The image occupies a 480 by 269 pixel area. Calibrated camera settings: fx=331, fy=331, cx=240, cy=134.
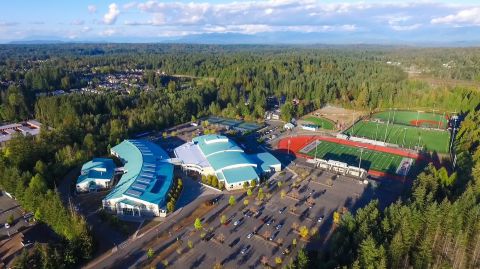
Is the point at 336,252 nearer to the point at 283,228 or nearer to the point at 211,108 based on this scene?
the point at 283,228

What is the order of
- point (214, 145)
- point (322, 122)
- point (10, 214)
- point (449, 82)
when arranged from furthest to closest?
point (449, 82), point (322, 122), point (214, 145), point (10, 214)

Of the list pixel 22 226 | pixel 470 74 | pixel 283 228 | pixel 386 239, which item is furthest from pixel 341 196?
pixel 470 74

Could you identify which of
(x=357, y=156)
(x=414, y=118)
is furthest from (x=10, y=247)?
(x=414, y=118)

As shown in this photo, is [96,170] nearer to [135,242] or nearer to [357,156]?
[135,242]

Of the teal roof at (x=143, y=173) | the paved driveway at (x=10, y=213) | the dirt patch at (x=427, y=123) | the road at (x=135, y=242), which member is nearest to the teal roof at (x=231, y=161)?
the teal roof at (x=143, y=173)

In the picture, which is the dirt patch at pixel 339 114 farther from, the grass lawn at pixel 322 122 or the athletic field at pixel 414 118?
the athletic field at pixel 414 118

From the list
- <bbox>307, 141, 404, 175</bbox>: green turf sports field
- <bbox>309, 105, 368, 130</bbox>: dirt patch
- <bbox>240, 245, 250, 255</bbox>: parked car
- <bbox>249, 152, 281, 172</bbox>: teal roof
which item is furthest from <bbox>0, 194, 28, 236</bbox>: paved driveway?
<bbox>309, 105, 368, 130</bbox>: dirt patch
